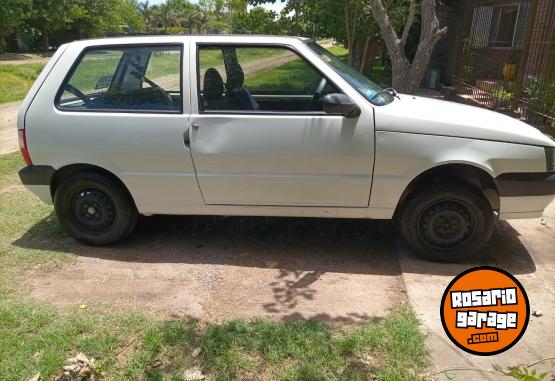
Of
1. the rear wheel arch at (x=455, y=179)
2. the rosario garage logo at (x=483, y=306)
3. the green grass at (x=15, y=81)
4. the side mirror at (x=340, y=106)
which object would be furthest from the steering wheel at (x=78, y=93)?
the green grass at (x=15, y=81)

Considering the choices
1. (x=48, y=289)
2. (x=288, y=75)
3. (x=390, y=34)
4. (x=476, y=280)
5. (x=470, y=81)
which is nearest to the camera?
(x=476, y=280)

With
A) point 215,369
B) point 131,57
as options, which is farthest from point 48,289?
point 131,57

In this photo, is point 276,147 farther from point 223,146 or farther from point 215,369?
point 215,369

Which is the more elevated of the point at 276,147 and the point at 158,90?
the point at 158,90

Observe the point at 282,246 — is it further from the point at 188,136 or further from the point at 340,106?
the point at 340,106

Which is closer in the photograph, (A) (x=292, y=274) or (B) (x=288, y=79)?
(A) (x=292, y=274)

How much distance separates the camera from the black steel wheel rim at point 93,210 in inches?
169

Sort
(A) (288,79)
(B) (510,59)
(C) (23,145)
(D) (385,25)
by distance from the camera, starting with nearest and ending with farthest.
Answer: (C) (23,145), (A) (288,79), (D) (385,25), (B) (510,59)

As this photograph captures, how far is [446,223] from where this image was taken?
395cm

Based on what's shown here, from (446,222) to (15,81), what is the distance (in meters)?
18.0

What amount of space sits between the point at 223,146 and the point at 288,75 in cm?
105

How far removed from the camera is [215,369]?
9.12 ft

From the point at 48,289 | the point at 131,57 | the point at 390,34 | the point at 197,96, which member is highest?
the point at 390,34

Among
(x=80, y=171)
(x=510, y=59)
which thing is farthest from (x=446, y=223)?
(x=510, y=59)
